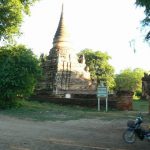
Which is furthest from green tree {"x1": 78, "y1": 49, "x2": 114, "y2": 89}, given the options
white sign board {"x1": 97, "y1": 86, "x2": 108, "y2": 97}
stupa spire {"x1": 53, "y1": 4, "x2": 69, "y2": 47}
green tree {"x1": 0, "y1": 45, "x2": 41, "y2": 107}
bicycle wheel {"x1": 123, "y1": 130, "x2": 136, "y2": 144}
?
bicycle wheel {"x1": 123, "y1": 130, "x2": 136, "y2": 144}

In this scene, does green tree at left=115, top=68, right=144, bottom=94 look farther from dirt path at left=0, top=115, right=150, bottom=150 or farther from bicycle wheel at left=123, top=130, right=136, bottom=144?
bicycle wheel at left=123, top=130, right=136, bottom=144

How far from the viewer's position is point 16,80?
75.5 ft

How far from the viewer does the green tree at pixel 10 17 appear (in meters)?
24.1

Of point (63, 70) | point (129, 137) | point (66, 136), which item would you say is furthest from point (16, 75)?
point (63, 70)

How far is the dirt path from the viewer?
10578 millimetres

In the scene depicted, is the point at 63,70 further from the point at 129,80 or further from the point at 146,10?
the point at 129,80

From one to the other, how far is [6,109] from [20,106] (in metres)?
1.34

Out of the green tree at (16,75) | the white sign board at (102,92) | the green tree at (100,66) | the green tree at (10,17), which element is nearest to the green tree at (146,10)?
the white sign board at (102,92)

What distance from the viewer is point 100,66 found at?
68.9 m

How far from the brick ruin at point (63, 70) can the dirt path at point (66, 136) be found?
22.2 metres

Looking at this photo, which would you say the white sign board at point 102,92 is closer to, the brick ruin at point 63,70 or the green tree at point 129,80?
the brick ruin at point 63,70

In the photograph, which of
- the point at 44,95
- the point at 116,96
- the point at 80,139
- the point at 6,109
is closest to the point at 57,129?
the point at 80,139

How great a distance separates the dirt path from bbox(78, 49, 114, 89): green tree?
51.2 m

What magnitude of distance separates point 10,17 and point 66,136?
13.7 metres
